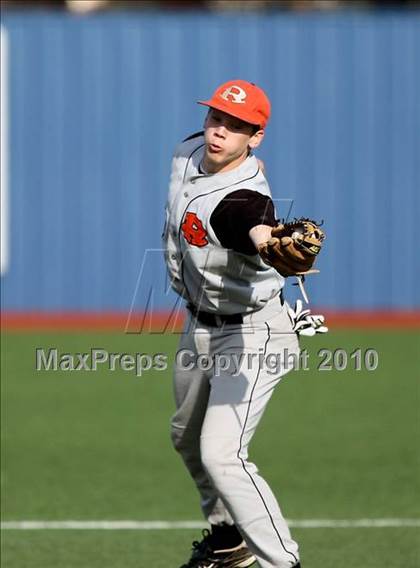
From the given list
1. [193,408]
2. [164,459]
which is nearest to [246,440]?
[193,408]

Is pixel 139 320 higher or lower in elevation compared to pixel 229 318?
lower

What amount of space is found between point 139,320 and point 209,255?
1038 centimetres

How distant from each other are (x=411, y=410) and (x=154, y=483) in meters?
3.14

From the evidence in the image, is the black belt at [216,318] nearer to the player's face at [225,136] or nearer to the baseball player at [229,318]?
the baseball player at [229,318]

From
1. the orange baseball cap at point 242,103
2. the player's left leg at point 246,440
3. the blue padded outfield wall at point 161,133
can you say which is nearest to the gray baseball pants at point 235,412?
the player's left leg at point 246,440

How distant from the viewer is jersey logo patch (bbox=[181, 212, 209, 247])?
575 cm

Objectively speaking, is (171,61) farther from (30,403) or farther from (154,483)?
(154,483)

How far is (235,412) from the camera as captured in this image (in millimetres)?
5730

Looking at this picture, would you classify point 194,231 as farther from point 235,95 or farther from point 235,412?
point 235,412

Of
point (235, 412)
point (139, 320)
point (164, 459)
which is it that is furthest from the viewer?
point (139, 320)

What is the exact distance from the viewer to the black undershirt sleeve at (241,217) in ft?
17.8

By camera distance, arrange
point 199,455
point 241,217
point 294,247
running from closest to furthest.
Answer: point 294,247 → point 241,217 → point 199,455

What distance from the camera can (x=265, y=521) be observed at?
5.58 metres

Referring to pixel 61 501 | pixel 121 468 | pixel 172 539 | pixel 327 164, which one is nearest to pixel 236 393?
pixel 172 539
